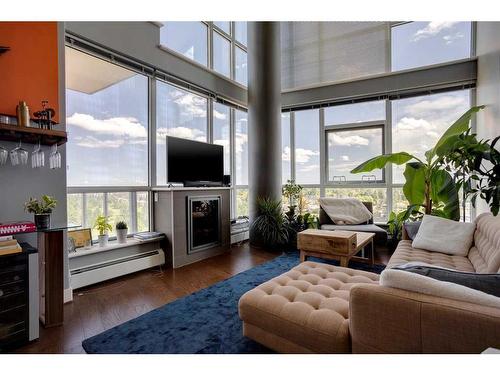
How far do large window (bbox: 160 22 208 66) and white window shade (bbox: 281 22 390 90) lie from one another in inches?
78.1

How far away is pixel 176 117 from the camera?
4258mm

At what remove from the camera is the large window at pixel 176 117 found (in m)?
3.99

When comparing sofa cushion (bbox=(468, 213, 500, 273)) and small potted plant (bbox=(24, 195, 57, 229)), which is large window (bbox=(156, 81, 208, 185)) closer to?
small potted plant (bbox=(24, 195, 57, 229))

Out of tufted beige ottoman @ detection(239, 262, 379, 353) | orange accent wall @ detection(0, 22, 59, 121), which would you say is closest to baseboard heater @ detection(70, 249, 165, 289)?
orange accent wall @ detection(0, 22, 59, 121)

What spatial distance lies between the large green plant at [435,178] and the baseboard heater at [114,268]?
3.27 m

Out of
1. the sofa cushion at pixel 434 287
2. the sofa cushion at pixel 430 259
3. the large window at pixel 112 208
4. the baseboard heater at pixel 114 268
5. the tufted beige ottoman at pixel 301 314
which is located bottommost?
the baseboard heater at pixel 114 268

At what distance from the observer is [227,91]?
16.9 feet

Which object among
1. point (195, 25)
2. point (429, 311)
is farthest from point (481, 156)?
point (195, 25)

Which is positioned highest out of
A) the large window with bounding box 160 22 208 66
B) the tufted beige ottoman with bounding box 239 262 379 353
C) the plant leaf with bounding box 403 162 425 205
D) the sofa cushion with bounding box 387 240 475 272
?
the large window with bounding box 160 22 208 66

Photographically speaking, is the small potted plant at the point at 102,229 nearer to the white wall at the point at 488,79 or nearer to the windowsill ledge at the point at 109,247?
the windowsill ledge at the point at 109,247

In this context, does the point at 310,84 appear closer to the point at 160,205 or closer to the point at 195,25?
the point at 195,25

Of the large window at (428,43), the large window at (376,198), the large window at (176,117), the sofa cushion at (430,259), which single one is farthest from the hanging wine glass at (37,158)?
the large window at (428,43)

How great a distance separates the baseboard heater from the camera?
291 cm

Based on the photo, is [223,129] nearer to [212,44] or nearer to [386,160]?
[212,44]
